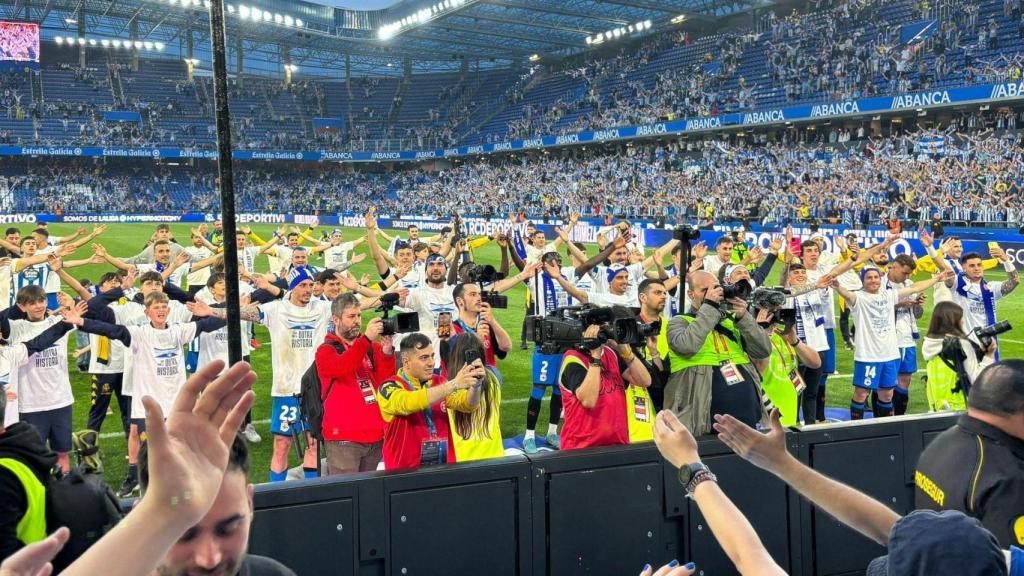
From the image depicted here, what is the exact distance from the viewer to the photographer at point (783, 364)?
650 cm

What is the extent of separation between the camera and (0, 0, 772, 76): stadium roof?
52531 millimetres

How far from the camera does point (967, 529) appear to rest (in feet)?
6.15

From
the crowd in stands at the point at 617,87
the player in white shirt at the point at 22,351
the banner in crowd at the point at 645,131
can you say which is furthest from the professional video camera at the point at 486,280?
the crowd in stands at the point at 617,87

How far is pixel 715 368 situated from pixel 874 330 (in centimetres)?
424

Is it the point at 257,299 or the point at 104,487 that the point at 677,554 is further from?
the point at 257,299

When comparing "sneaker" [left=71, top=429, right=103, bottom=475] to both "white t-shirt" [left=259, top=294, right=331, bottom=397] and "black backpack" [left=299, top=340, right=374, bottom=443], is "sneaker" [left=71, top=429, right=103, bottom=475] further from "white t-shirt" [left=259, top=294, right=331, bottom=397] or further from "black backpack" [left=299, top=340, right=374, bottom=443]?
"white t-shirt" [left=259, top=294, right=331, bottom=397]

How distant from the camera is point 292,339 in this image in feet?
26.2

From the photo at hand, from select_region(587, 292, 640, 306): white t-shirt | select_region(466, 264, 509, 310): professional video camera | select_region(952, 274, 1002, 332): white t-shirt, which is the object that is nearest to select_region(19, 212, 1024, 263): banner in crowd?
select_region(587, 292, 640, 306): white t-shirt

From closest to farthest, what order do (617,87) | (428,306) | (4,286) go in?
(428,306), (4,286), (617,87)

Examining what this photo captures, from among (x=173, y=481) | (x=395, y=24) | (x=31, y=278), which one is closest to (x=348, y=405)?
(x=173, y=481)

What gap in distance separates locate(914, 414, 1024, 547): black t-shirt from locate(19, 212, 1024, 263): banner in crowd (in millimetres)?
9007

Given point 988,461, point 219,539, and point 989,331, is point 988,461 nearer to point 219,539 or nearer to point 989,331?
point 219,539

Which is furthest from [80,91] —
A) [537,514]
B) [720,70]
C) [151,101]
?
[537,514]

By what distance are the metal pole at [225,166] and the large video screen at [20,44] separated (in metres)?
64.0
